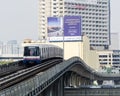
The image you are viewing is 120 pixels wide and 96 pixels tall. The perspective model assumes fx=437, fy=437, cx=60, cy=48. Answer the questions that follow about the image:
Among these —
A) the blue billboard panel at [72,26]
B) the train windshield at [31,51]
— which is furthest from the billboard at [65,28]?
the train windshield at [31,51]

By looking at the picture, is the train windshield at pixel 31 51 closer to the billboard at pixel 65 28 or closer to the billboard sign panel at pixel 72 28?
the billboard at pixel 65 28

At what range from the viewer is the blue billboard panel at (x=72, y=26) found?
631 feet

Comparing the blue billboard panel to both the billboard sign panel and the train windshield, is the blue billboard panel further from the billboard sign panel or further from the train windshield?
the train windshield

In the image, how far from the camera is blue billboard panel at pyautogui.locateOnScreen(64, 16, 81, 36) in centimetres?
19238

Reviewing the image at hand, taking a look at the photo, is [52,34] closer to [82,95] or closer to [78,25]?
[78,25]

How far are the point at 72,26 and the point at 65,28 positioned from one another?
12.1 ft

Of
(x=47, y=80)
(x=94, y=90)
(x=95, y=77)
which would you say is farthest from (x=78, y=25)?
A: (x=47, y=80)

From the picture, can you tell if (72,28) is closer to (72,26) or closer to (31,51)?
(72,26)

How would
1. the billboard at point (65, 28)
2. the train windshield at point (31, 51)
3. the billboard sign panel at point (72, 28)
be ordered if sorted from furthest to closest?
the billboard at point (65, 28) → the billboard sign panel at point (72, 28) → the train windshield at point (31, 51)

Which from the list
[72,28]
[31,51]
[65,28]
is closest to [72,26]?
[72,28]

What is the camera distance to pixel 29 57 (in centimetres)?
7094

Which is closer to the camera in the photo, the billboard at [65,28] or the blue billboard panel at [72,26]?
the blue billboard panel at [72,26]

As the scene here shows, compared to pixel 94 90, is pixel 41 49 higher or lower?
higher

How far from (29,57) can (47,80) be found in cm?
2737
